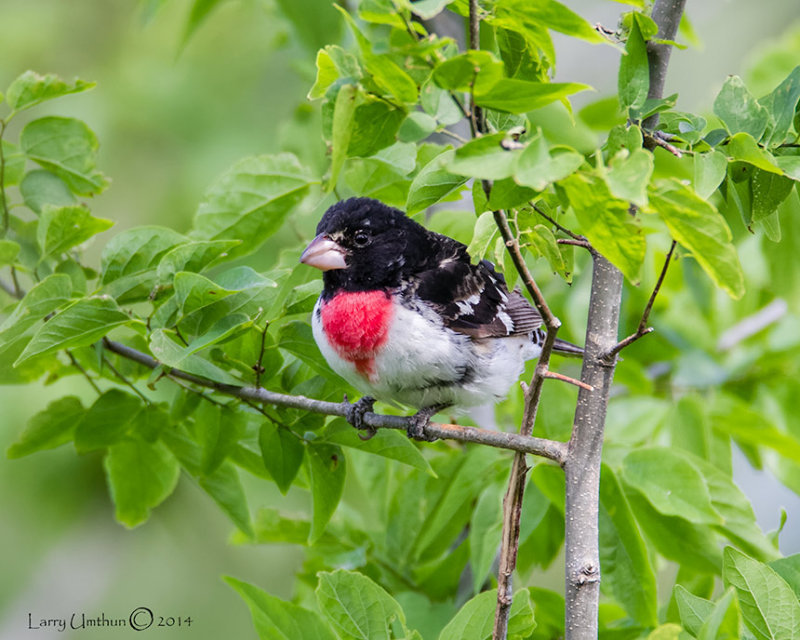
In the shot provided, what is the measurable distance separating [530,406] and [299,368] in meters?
0.79

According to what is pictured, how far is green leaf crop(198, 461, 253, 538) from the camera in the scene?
2465 mm

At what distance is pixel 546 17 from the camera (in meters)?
1.42

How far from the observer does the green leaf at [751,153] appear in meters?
1.73

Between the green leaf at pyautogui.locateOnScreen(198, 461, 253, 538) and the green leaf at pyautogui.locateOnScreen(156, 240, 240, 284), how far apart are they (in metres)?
0.59

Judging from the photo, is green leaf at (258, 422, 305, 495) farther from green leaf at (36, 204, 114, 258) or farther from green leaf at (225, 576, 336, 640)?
green leaf at (36, 204, 114, 258)

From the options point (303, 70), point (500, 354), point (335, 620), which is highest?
point (303, 70)

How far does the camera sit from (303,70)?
11.6 ft

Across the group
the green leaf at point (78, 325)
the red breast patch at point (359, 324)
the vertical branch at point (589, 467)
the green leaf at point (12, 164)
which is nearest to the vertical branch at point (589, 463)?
the vertical branch at point (589, 467)

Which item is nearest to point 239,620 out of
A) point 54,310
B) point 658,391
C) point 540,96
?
point 658,391

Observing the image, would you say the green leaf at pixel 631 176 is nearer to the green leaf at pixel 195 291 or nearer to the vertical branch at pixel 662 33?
the vertical branch at pixel 662 33

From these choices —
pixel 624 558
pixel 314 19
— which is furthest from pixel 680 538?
pixel 314 19

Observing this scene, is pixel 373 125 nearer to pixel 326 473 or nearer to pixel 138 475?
pixel 326 473

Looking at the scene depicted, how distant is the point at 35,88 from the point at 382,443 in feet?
4.09

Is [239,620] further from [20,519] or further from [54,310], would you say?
[54,310]
